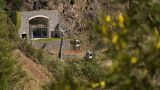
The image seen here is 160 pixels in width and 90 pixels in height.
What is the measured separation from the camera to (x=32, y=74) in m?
24.9

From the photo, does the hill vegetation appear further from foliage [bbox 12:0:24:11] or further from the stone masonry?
foliage [bbox 12:0:24:11]

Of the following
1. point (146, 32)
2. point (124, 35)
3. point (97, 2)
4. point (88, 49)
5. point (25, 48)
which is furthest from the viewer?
point (97, 2)

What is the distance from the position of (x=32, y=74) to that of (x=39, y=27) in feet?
41.8

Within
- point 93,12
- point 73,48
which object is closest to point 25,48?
point 73,48

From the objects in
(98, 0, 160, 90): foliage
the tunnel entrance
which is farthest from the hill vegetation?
the tunnel entrance

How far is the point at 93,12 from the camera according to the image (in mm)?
40469

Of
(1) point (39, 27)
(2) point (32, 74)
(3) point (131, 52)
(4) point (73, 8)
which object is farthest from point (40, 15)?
(3) point (131, 52)

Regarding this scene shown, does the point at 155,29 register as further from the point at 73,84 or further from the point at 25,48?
the point at 25,48

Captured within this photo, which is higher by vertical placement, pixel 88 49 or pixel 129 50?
pixel 129 50

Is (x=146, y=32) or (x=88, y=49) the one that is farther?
(x=88, y=49)

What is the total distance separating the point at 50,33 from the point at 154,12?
34004 millimetres

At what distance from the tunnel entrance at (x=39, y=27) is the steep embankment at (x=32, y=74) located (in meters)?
9.36

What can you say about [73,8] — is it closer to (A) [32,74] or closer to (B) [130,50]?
(A) [32,74]

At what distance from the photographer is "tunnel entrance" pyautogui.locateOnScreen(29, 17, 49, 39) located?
3665 centimetres
